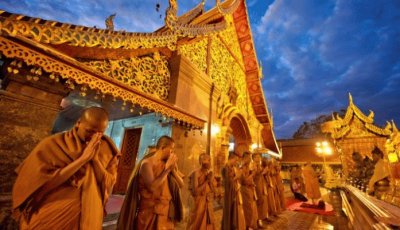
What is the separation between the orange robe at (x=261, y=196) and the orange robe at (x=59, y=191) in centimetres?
532

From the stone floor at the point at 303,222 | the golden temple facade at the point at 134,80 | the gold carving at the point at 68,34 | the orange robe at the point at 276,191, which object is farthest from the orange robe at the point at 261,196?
the gold carving at the point at 68,34

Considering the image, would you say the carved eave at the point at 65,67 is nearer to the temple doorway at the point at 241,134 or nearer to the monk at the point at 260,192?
the monk at the point at 260,192

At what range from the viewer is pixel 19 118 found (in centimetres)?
271

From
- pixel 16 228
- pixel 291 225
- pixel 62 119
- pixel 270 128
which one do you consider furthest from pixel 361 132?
pixel 62 119

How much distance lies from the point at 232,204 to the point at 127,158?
12.7 feet

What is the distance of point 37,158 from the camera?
134 cm

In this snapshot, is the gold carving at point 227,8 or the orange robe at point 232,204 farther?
the gold carving at point 227,8

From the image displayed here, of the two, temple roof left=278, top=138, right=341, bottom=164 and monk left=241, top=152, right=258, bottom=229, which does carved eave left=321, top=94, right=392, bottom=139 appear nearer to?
monk left=241, top=152, right=258, bottom=229

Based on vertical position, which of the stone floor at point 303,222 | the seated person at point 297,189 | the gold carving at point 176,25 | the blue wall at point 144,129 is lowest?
the stone floor at point 303,222

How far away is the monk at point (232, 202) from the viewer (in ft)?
13.6

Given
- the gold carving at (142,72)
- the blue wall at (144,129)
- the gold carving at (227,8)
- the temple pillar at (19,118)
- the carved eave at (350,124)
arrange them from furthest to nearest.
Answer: the carved eave at (350,124) → the gold carving at (227,8) → the blue wall at (144,129) → the gold carving at (142,72) → the temple pillar at (19,118)

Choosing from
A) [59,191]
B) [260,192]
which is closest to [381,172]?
[260,192]

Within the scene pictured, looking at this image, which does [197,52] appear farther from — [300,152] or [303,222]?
[300,152]

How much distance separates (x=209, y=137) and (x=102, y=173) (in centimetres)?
533
